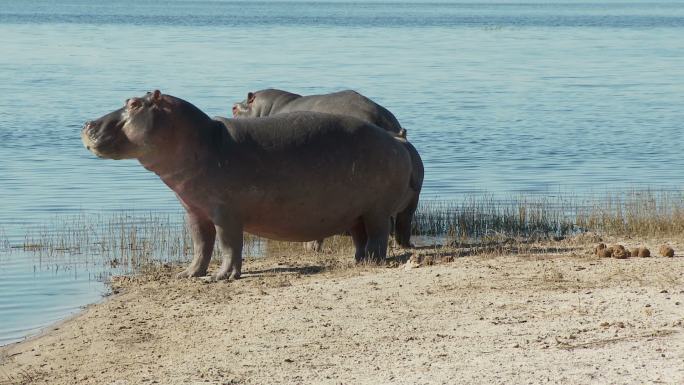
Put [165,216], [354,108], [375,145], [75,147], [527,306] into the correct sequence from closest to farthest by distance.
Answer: [527,306], [375,145], [354,108], [165,216], [75,147]

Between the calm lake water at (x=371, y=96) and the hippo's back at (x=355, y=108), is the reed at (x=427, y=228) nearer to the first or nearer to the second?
the calm lake water at (x=371, y=96)

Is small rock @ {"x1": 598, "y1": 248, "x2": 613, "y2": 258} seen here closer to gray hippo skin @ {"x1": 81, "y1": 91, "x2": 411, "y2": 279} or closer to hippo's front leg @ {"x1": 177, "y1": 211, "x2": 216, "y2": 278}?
gray hippo skin @ {"x1": 81, "y1": 91, "x2": 411, "y2": 279}

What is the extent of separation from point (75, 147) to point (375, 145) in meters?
15.2

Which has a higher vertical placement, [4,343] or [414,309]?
[414,309]

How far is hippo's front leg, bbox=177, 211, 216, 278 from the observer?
12.8m

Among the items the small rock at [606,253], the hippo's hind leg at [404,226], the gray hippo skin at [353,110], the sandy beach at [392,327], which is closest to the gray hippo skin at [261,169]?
the sandy beach at [392,327]

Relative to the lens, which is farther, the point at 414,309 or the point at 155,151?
the point at 155,151

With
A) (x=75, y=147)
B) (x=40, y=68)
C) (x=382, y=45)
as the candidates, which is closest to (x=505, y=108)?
(x=75, y=147)

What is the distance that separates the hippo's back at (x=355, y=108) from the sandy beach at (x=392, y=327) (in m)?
2.80

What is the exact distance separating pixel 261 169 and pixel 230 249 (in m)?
0.78

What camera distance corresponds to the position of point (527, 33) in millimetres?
93688

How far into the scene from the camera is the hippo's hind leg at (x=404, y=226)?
15.0 metres

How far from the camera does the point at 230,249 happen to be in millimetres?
12508

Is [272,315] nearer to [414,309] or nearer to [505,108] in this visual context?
[414,309]
